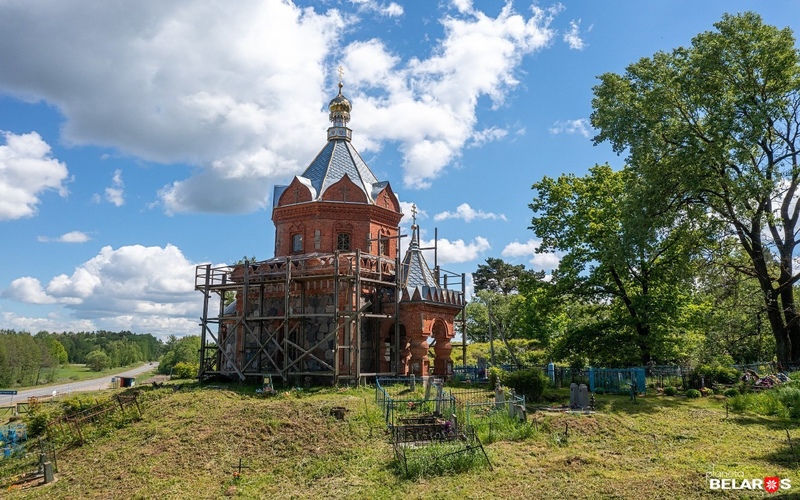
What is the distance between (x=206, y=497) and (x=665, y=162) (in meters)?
19.6

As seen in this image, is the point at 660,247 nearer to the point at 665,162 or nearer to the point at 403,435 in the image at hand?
the point at 665,162

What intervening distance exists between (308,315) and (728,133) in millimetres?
17157

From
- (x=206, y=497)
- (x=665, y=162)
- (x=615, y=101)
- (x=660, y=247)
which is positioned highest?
(x=615, y=101)

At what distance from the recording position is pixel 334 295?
904 inches

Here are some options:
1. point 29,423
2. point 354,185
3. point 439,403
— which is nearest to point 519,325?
point 354,185

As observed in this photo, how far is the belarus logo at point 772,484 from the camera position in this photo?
10.0 meters

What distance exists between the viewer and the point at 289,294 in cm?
2403

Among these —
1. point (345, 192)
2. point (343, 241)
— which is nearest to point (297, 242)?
point (343, 241)

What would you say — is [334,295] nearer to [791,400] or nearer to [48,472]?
[48,472]

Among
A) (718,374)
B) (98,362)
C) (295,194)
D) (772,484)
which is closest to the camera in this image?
(772,484)

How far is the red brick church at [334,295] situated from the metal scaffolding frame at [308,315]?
5 cm

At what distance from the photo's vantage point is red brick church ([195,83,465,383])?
23250 mm

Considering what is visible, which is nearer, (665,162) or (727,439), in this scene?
(727,439)

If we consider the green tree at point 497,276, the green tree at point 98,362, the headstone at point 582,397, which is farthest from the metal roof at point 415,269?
the green tree at point 98,362
